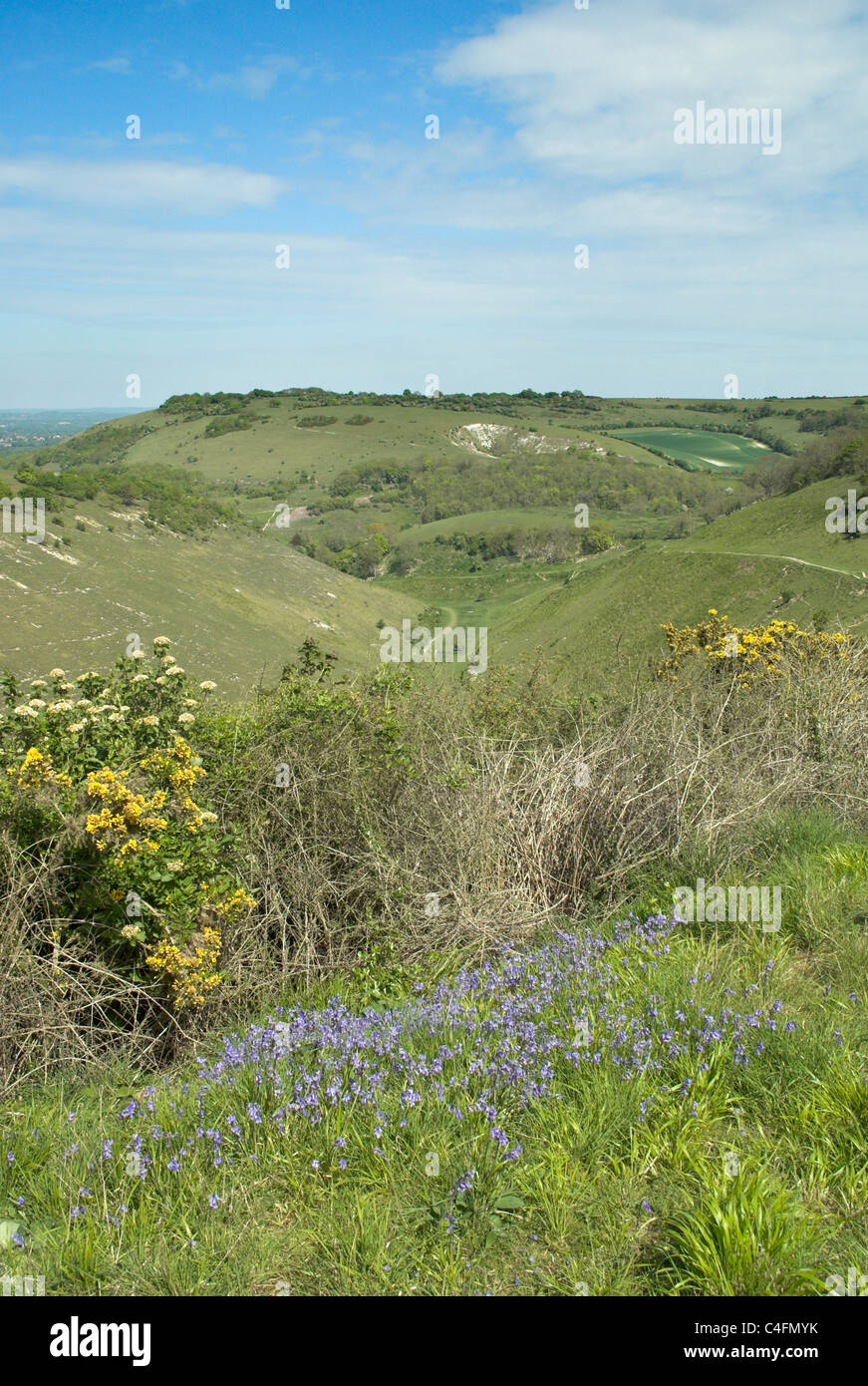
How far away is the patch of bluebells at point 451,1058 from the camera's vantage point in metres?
2.84

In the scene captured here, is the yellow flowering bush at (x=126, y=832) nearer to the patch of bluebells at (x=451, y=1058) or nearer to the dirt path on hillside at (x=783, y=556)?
the patch of bluebells at (x=451, y=1058)

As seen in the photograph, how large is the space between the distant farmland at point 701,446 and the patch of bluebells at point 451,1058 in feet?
458

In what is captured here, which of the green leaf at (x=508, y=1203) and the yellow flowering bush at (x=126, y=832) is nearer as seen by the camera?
the green leaf at (x=508, y=1203)

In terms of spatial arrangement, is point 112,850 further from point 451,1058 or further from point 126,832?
point 451,1058

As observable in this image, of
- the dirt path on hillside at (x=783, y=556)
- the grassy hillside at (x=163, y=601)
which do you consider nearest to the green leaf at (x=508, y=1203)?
the grassy hillside at (x=163, y=601)

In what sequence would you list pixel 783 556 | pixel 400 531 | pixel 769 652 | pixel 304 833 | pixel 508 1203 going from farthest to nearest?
pixel 400 531 < pixel 783 556 < pixel 769 652 < pixel 304 833 < pixel 508 1203

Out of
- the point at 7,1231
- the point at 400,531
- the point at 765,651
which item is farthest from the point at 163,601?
the point at 400,531

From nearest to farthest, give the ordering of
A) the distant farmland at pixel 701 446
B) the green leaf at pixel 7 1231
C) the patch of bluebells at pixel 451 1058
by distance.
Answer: the green leaf at pixel 7 1231 → the patch of bluebells at pixel 451 1058 → the distant farmland at pixel 701 446

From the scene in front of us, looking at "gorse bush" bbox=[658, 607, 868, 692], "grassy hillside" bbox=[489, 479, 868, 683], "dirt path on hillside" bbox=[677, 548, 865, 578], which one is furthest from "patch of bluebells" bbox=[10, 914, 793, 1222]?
"dirt path on hillside" bbox=[677, 548, 865, 578]

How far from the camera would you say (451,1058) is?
10.1 feet

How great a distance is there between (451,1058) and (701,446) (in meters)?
161

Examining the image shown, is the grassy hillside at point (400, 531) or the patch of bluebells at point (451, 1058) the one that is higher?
the grassy hillside at point (400, 531)

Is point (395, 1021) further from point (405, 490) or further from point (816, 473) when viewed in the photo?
point (405, 490)
